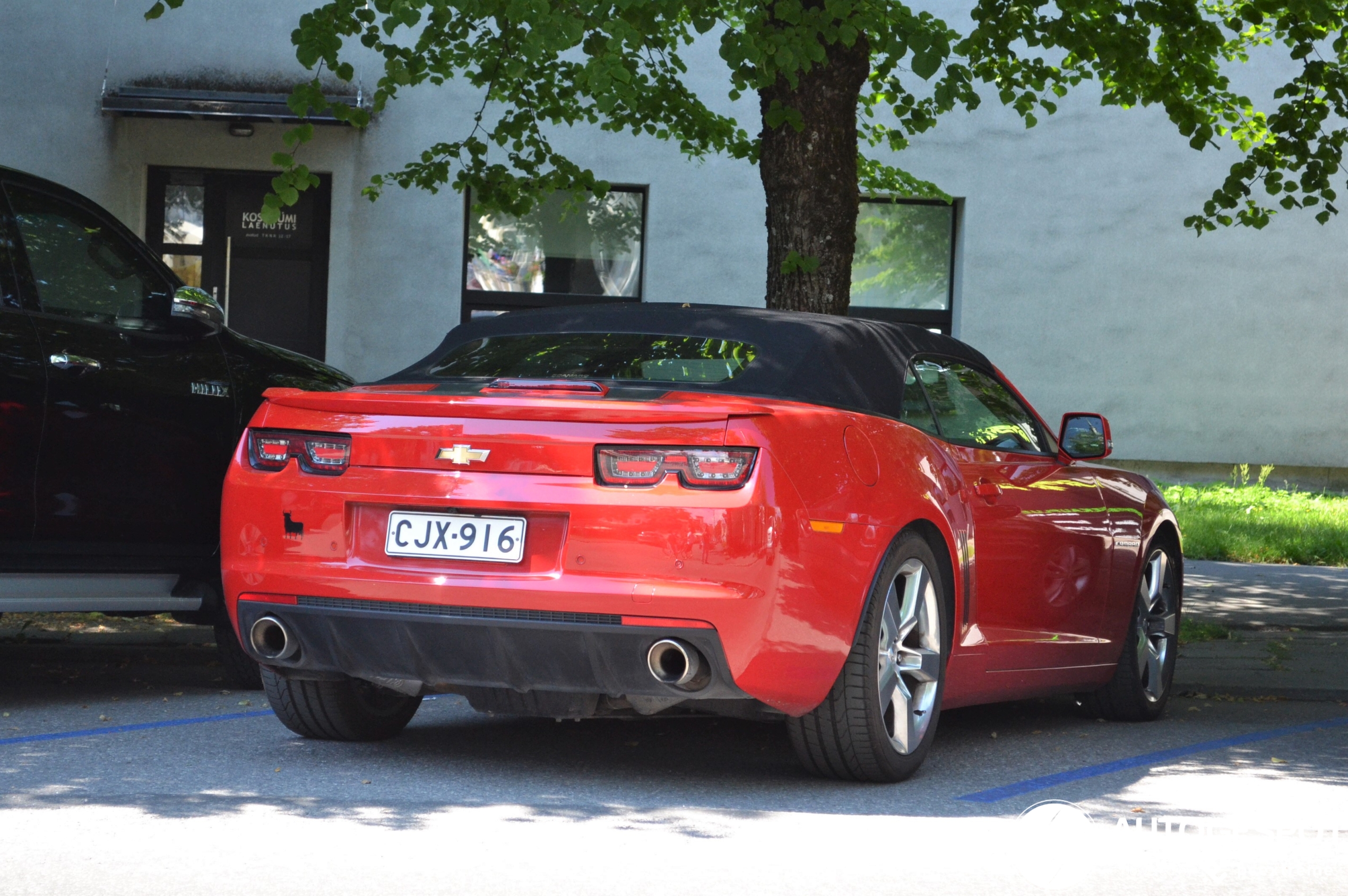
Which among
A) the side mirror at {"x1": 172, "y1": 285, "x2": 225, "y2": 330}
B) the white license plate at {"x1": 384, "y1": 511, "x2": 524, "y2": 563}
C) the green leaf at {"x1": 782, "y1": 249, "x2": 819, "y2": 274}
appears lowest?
the white license plate at {"x1": 384, "y1": 511, "x2": 524, "y2": 563}

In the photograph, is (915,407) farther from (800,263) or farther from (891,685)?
(800,263)

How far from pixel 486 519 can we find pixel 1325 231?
16.2m

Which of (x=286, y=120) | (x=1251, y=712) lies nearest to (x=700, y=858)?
(x=1251, y=712)

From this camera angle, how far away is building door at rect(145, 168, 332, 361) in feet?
56.3

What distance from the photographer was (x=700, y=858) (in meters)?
4.12

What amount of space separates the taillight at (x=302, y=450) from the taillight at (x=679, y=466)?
0.81 meters

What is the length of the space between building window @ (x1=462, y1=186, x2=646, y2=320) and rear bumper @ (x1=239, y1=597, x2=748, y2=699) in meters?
12.8

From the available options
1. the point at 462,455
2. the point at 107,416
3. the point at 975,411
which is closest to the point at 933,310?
the point at 975,411

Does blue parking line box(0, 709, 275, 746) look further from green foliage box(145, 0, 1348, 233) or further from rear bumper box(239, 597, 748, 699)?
green foliage box(145, 0, 1348, 233)

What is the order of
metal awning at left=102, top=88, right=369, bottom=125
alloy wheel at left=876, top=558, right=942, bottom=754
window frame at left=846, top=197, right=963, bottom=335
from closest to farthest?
alloy wheel at left=876, top=558, right=942, bottom=754 → metal awning at left=102, top=88, right=369, bottom=125 → window frame at left=846, top=197, right=963, bottom=335

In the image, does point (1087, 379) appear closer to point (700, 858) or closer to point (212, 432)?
point (212, 432)

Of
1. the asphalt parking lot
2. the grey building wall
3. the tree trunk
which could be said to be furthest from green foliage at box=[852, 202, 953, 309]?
the asphalt parking lot

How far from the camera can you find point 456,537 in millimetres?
4719

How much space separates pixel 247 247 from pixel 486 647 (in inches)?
525
